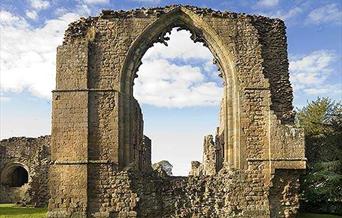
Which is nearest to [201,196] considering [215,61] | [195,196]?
[195,196]

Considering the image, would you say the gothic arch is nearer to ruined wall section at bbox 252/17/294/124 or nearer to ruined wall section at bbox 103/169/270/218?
ruined wall section at bbox 103/169/270/218

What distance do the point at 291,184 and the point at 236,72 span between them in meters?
3.39

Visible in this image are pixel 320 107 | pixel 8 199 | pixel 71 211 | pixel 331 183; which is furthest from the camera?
pixel 8 199

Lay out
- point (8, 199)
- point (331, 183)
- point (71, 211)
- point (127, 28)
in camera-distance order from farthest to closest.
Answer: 1. point (8, 199)
2. point (331, 183)
3. point (127, 28)
4. point (71, 211)

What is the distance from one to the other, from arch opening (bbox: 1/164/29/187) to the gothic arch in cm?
1503

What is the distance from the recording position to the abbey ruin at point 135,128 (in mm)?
12953

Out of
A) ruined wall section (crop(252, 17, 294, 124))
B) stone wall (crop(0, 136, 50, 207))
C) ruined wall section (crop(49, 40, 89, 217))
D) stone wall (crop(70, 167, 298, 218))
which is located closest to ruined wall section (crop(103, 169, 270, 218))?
stone wall (crop(70, 167, 298, 218))

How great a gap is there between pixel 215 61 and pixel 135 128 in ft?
10.00

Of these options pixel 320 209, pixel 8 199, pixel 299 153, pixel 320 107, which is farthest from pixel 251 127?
pixel 8 199

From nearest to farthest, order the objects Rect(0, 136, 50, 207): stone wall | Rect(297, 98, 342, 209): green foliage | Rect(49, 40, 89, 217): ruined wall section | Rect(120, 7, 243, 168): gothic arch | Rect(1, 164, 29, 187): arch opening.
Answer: Rect(49, 40, 89, 217): ruined wall section → Rect(120, 7, 243, 168): gothic arch → Rect(297, 98, 342, 209): green foliage → Rect(0, 136, 50, 207): stone wall → Rect(1, 164, 29, 187): arch opening

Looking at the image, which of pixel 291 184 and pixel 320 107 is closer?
pixel 291 184

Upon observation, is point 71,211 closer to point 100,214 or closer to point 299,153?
point 100,214

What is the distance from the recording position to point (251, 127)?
1330cm

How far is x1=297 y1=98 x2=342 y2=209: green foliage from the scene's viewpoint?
48.8ft
